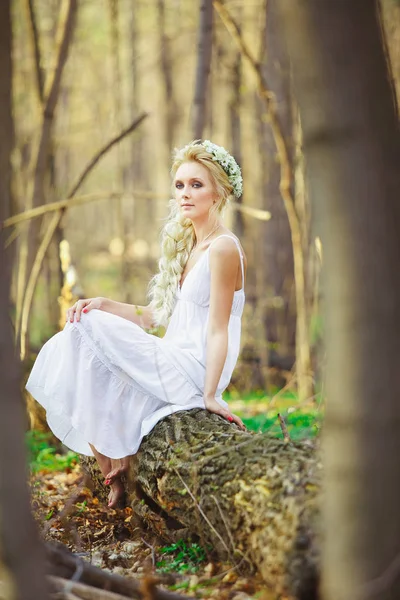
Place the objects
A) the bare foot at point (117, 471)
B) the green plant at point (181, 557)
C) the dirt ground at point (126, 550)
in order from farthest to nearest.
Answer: the bare foot at point (117, 471) → the green plant at point (181, 557) → the dirt ground at point (126, 550)

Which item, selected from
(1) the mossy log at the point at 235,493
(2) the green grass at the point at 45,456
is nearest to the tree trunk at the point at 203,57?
(2) the green grass at the point at 45,456

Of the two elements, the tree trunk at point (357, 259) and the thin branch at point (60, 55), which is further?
the thin branch at point (60, 55)

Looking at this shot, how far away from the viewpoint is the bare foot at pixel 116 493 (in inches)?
155

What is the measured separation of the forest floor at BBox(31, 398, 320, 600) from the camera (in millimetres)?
2902

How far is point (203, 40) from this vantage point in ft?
20.6

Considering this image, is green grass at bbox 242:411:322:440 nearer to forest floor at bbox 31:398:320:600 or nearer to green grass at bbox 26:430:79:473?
forest floor at bbox 31:398:320:600

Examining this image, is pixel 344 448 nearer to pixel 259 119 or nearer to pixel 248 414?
pixel 248 414

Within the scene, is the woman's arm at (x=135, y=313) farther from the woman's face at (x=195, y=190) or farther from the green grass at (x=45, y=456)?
the green grass at (x=45, y=456)

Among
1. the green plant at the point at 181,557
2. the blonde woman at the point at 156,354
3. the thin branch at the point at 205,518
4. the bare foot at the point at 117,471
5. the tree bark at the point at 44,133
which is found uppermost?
the tree bark at the point at 44,133

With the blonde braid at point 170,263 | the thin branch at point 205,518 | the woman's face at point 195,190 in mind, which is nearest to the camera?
the thin branch at point 205,518

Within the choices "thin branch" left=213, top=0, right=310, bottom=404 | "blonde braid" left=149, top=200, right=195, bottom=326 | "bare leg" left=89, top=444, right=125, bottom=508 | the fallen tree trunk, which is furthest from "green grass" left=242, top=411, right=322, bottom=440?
the fallen tree trunk

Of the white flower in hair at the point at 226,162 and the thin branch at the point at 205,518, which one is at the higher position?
the white flower in hair at the point at 226,162

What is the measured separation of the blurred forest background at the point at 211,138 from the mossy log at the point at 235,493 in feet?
3.21

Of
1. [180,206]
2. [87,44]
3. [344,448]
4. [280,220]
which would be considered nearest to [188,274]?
[180,206]
